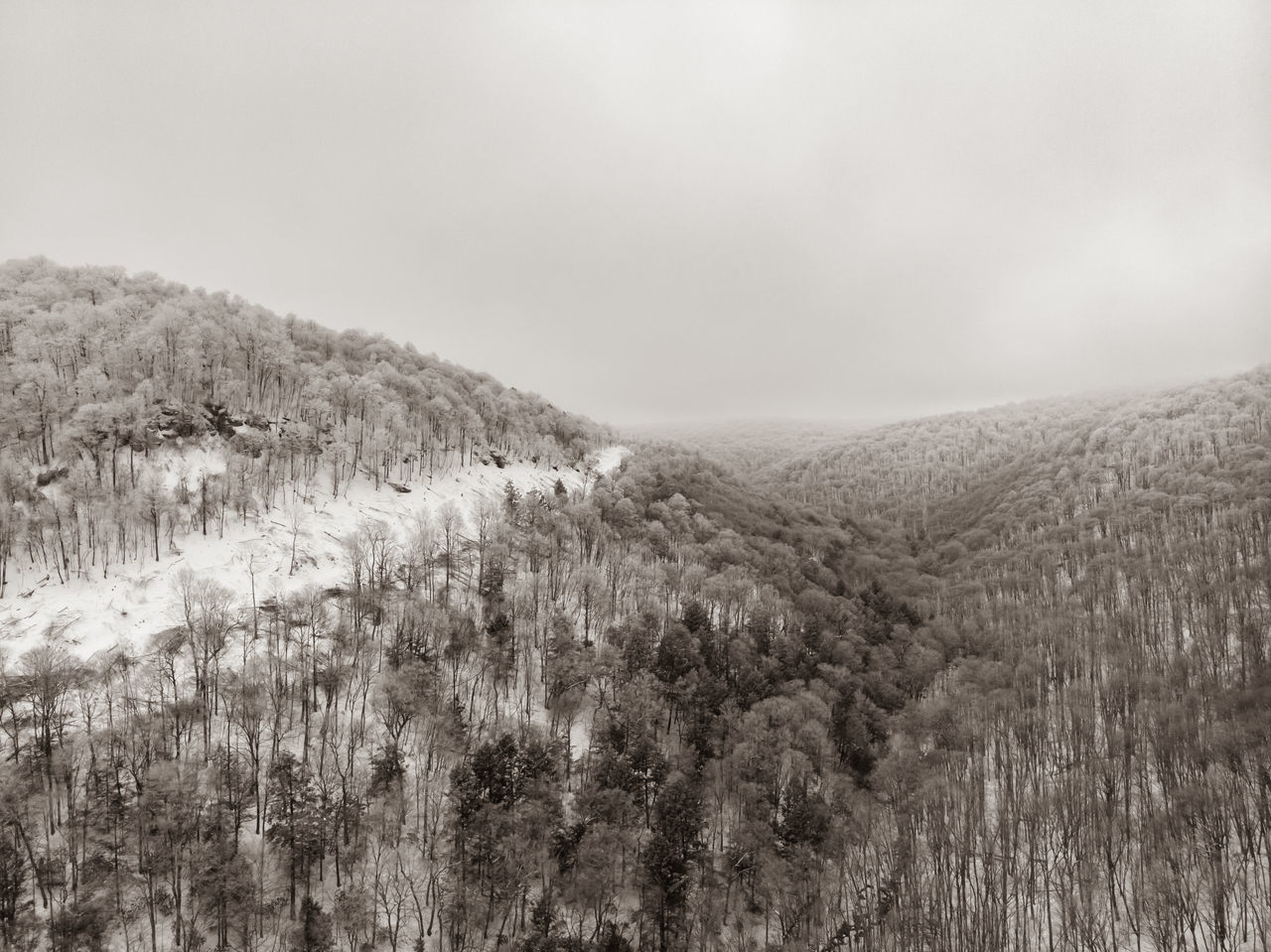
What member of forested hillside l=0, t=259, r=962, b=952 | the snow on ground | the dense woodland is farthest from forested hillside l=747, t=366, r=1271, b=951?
the snow on ground

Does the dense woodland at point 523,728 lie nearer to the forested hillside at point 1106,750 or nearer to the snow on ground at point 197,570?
the forested hillside at point 1106,750

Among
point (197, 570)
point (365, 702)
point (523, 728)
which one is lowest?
point (523, 728)

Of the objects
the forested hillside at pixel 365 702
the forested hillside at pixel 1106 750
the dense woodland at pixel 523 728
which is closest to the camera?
the forested hillside at pixel 365 702

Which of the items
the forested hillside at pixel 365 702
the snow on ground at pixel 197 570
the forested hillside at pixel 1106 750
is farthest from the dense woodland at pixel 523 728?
the snow on ground at pixel 197 570

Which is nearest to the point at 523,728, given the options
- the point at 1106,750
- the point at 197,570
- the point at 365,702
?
the point at 365,702

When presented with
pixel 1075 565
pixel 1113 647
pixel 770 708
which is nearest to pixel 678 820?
pixel 770 708

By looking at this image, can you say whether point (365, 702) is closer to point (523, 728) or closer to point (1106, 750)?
point (523, 728)
